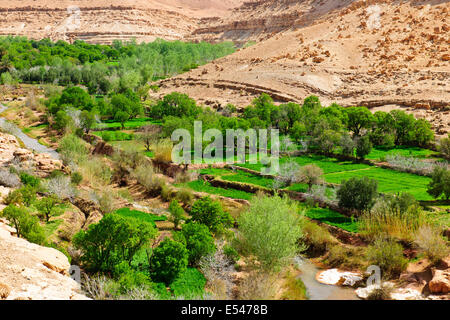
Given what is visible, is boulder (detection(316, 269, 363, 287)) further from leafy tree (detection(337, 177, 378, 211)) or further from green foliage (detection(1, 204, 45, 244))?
green foliage (detection(1, 204, 45, 244))

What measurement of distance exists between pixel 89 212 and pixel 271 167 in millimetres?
15243

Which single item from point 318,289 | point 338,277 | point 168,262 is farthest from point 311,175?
point 168,262

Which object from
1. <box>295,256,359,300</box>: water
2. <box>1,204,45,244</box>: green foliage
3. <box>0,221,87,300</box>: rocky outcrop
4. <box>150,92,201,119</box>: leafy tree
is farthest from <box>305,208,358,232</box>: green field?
<box>150,92,201,119</box>: leafy tree

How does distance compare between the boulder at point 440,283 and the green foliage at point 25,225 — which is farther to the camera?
the green foliage at point 25,225

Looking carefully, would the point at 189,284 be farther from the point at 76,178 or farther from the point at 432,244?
the point at 76,178

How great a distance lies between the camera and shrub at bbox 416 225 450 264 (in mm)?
20328

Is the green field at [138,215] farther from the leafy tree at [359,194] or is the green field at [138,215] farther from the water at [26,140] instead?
the water at [26,140]

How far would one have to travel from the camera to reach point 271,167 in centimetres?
3697

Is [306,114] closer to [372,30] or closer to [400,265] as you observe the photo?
[400,265]

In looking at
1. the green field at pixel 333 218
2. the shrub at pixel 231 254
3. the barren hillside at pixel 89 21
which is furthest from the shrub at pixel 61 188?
the barren hillside at pixel 89 21

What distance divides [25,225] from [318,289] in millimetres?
14756

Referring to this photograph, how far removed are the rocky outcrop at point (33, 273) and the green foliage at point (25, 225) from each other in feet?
2.45

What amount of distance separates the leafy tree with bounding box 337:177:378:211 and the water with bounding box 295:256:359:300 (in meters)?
5.41

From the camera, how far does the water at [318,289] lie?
20.1 meters
